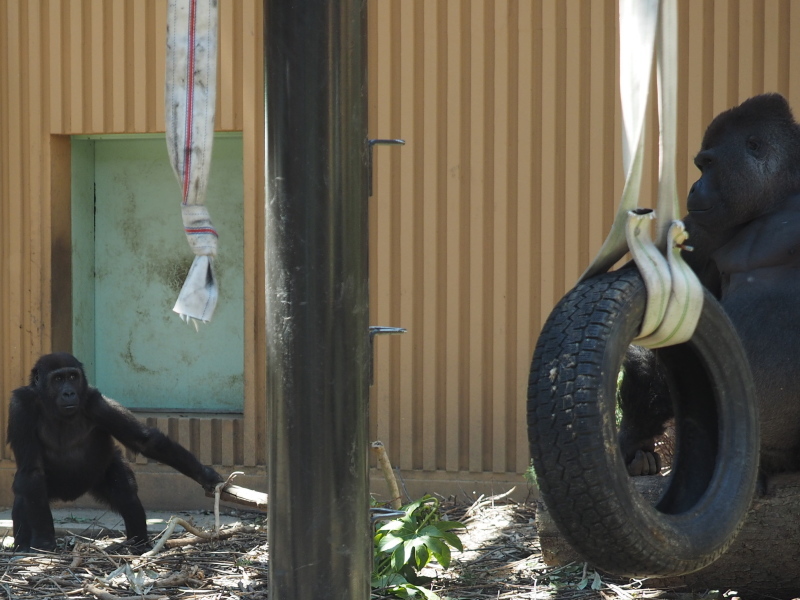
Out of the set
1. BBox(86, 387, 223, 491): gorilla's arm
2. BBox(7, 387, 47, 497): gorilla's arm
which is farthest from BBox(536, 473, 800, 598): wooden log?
BBox(7, 387, 47, 497): gorilla's arm

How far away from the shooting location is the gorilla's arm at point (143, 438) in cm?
509

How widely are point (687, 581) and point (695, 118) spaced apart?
9.26ft

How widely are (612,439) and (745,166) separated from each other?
1.55m

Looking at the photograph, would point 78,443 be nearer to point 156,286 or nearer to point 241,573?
point 156,286

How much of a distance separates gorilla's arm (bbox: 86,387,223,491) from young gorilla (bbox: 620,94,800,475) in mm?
2395

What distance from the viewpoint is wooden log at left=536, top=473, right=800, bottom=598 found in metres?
3.36

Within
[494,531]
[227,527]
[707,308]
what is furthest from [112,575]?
[707,308]

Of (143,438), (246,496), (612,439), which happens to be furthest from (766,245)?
(143,438)

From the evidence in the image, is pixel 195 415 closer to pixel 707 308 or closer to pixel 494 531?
pixel 494 531

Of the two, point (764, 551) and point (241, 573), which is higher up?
point (764, 551)

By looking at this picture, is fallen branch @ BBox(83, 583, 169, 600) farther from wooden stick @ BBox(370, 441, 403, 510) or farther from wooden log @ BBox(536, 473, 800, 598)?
wooden log @ BBox(536, 473, 800, 598)

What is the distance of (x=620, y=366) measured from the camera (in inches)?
86.0

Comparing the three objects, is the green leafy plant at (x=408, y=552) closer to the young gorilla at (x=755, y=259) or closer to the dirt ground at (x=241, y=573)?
the dirt ground at (x=241, y=573)

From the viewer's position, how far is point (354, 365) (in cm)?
246
